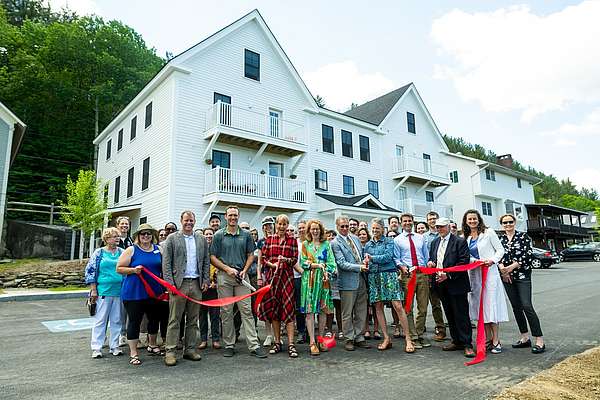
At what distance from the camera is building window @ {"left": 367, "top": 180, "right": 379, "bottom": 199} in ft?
78.4

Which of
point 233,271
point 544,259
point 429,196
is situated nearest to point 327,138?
point 429,196

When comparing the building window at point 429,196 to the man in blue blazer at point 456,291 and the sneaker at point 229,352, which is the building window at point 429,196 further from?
the sneaker at point 229,352

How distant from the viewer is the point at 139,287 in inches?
197

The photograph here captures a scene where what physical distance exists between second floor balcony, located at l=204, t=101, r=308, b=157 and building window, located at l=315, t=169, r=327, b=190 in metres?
2.14

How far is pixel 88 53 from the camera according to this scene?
3075cm

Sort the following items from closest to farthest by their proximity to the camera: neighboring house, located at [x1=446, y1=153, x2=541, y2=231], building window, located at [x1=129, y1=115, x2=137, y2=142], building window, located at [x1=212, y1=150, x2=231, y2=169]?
1. building window, located at [x1=212, y1=150, x2=231, y2=169]
2. building window, located at [x1=129, y1=115, x2=137, y2=142]
3. neighboring house, located at [x1=446, y1=153, x2=541, y2=231]

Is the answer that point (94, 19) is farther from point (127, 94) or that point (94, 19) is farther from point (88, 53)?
point (127, 94)

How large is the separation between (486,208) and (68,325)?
35260 millimetres

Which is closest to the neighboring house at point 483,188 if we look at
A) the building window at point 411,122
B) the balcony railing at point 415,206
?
the building window at point 411,122

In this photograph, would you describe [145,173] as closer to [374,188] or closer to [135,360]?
[374,188]

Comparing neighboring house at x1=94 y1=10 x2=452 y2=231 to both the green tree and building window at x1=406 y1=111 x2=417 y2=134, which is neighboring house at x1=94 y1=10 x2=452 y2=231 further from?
the green tree

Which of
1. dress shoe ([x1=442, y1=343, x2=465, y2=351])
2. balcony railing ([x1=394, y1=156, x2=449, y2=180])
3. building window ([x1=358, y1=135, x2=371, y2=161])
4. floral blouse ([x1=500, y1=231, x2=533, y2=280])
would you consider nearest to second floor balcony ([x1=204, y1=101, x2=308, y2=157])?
building window ([x1=358, y1=135, x2=371, y2=161])

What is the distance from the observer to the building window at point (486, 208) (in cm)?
3481

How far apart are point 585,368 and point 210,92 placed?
1682cm
